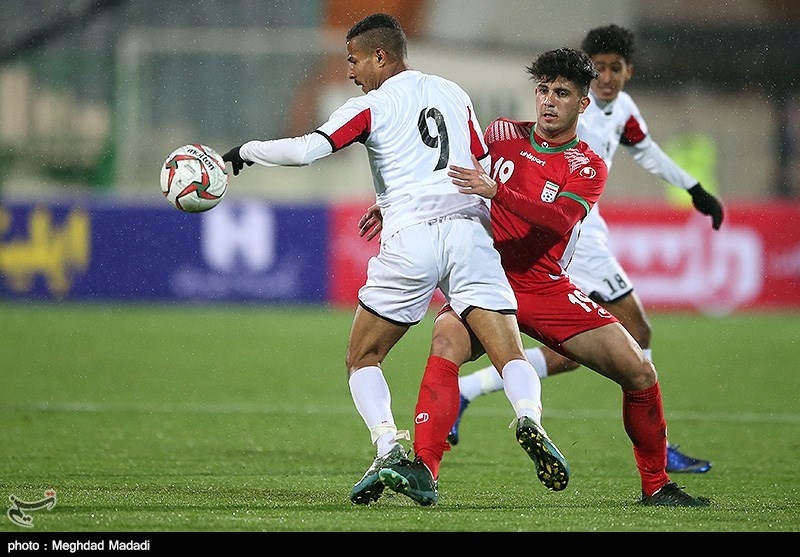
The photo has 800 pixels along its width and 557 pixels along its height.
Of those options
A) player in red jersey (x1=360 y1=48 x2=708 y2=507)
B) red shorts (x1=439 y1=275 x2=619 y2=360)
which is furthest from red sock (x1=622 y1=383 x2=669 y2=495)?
red shorts (x1=439 y1=275 x2=619 y2=360)

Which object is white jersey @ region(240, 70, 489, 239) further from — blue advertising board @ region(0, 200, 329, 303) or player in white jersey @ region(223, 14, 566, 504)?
blue advertising board @ region(0, 200, 329, 303)

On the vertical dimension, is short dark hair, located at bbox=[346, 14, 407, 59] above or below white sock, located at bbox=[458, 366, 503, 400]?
above

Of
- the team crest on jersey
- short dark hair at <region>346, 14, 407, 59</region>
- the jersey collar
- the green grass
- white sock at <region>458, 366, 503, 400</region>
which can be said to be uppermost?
short dark hair at <region>346, 14, 407, 59</region>

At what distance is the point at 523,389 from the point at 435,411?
401 mm

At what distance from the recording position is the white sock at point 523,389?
575 cm

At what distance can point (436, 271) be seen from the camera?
19.8 ft

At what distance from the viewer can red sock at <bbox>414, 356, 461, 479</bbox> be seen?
5.90 meters

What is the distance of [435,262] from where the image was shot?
19.8ft

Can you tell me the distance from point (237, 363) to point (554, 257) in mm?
6680

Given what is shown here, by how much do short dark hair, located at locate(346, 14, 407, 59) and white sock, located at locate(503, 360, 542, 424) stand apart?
1500mm

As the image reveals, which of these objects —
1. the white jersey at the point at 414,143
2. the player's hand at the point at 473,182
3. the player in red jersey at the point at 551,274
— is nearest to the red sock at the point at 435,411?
the player in red jersey at the point at 551,274

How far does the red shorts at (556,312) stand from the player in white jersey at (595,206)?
1.53 m

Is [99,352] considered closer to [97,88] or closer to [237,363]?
[237,363]

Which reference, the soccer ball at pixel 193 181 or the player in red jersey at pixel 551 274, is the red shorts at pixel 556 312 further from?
the soccer ball at pixel 193 181
